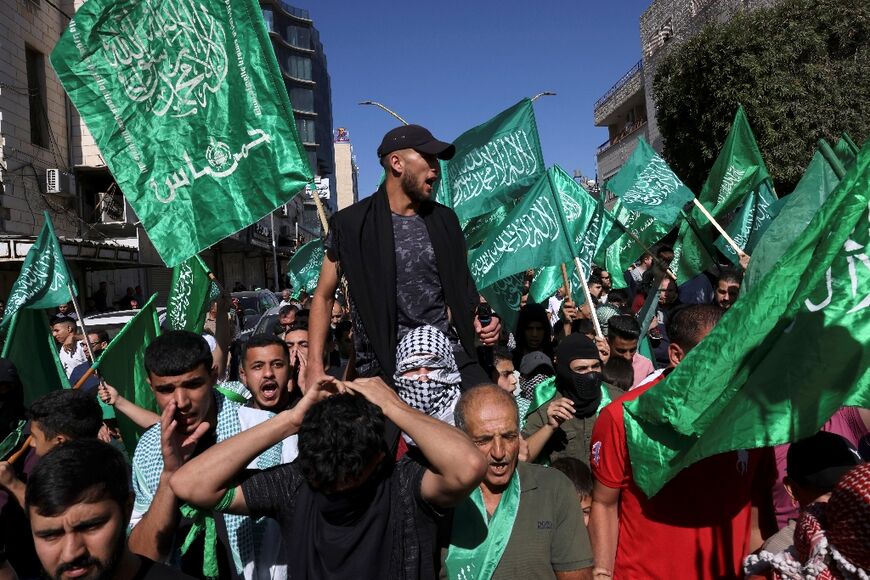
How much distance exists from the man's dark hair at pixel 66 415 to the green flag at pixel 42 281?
240cm

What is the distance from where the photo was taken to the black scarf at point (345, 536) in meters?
2.49

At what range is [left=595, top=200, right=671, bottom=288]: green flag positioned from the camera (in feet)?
29.9

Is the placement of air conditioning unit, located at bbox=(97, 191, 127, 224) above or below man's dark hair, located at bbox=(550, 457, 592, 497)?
above

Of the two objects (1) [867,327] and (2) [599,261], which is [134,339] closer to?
(1) [867,327]

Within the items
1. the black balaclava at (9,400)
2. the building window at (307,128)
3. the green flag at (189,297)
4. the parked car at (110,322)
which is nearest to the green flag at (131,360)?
the green flag at (189,297)

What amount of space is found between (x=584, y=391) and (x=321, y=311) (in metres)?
1.38

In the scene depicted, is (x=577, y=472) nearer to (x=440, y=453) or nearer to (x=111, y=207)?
(x=440, y=453)

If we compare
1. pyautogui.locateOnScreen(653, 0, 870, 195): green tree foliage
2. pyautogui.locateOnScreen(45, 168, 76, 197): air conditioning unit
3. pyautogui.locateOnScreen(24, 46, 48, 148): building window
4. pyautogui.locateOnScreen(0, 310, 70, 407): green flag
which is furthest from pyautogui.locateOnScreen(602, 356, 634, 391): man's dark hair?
pyautogui.locateOnScreen(24, 46, 48, 148): building window

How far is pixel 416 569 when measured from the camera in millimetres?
2555

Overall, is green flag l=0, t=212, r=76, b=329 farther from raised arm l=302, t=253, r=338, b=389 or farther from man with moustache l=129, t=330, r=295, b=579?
raised arm l=302, t=253, r=338, b=389

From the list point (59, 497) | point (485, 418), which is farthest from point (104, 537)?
point (485, 418)

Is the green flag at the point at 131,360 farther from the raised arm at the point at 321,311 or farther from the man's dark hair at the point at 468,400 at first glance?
the man's dark hair at the point at 468,400

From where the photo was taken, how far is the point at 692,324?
10.7 feet

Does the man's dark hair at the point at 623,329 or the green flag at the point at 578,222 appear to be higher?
the green flag at the point at 578,222
